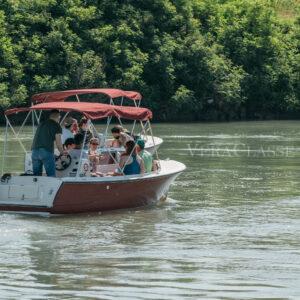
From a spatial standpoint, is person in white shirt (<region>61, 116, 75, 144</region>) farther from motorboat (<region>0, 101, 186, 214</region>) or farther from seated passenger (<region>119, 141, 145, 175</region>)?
seated passenger (<region>119, 141, 145, 175</region>)

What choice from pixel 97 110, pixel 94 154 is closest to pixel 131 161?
pixel 94 154

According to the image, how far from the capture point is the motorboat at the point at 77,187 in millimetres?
18500

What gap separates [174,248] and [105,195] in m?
3.60

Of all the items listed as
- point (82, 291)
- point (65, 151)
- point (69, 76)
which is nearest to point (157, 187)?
point (65, 151)

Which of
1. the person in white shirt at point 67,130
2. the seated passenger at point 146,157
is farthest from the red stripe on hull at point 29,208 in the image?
the person in white shirt at point 67,130

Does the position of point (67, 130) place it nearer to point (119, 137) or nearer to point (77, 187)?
point (119, 137)

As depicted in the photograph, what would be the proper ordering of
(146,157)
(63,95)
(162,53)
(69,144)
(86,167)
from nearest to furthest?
(86,167)
(69,144)
(146,157)
(63,95)
(162,53)

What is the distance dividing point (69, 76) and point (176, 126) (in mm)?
7537

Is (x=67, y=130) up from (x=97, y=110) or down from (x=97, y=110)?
down

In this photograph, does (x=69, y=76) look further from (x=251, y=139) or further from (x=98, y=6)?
(x=251, y=139)

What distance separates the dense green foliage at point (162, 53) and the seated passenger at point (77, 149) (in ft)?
117

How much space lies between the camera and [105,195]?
19.3m

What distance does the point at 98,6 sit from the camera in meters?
64.1

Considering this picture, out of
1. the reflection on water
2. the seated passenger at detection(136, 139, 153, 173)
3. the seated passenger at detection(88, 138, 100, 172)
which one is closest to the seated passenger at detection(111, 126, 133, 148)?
the seated passenger at detection(136, 139, 153, 173)
